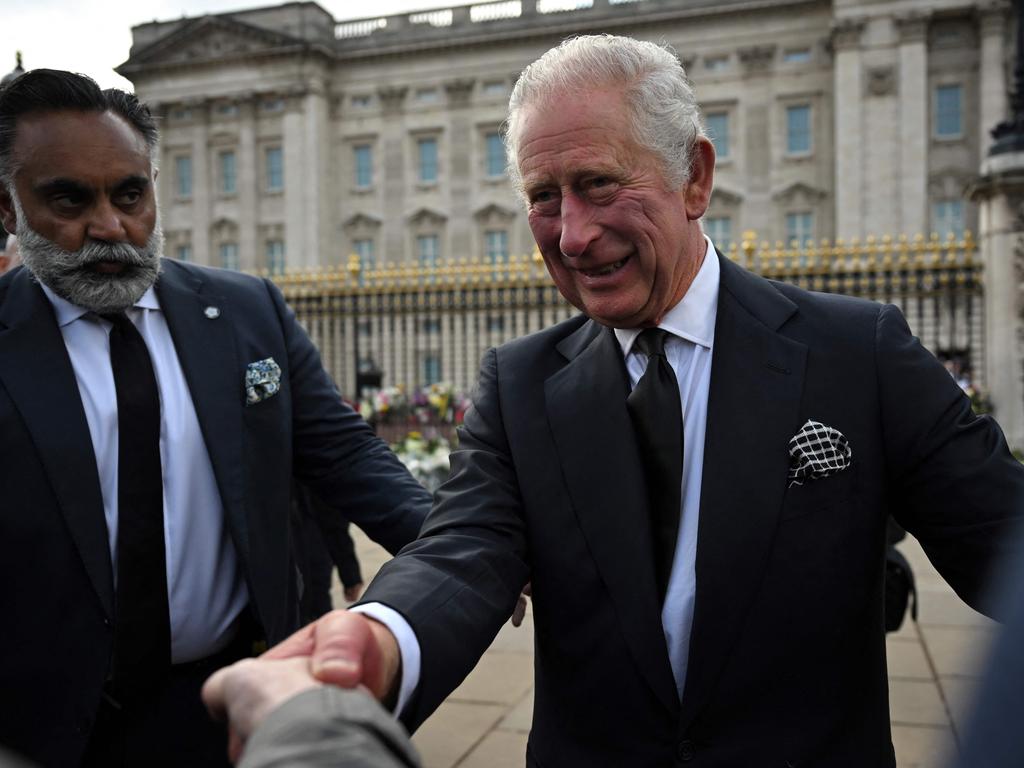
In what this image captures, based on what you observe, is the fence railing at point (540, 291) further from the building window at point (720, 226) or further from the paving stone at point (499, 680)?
the building window at point (720, 226)

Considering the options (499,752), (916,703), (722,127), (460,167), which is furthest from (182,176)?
(916,703)

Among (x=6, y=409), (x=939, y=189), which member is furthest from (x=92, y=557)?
(x=939, y=189)

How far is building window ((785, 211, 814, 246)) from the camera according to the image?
113 ft

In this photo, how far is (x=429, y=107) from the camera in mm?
38875

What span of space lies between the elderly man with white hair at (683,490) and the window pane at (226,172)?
41.4 meters

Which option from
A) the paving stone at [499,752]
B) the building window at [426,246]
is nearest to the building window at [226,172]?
the building window at [426,246]

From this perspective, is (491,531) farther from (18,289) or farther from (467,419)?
(18,289)

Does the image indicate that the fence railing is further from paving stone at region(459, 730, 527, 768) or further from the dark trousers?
the dark trousers

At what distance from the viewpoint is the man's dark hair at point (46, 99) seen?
85.9 inches

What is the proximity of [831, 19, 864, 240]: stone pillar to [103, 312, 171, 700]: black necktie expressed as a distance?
3319 cm

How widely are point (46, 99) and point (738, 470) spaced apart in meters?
1.73

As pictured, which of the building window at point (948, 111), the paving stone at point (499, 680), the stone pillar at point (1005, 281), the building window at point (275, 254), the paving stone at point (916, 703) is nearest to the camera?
the paving stone at point (916, 703)

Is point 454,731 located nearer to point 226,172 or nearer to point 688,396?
point 688,396

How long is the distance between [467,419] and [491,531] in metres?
0.31
